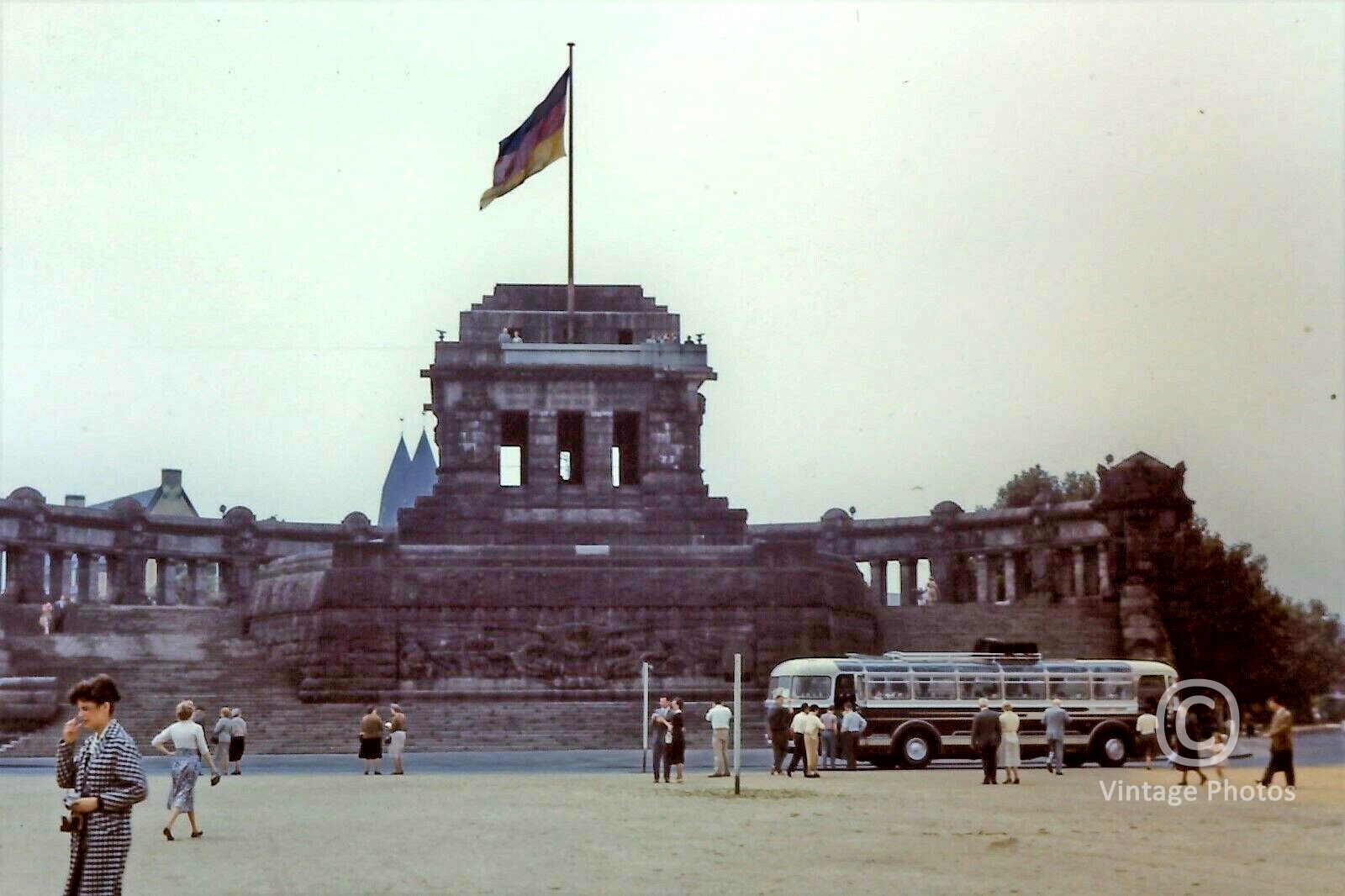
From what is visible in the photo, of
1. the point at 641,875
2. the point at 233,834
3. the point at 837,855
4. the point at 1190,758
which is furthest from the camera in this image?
the point at 1190,758

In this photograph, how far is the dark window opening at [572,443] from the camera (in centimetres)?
6069

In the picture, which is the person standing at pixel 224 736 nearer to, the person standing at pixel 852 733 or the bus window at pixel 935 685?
the person standing at pixel 852 733

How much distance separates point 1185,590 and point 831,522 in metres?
15.3

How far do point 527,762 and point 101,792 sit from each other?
26315mm

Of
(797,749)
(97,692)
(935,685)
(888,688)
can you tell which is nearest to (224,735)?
(797,749)

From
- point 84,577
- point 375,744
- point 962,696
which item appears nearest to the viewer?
point 375,744

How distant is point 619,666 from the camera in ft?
164

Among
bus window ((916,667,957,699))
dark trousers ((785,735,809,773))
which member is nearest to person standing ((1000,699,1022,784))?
dark trousers ((785,735,809,773))

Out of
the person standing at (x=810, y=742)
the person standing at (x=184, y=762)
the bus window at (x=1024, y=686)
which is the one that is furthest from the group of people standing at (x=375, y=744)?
the bus window at (x=1024, y=686)

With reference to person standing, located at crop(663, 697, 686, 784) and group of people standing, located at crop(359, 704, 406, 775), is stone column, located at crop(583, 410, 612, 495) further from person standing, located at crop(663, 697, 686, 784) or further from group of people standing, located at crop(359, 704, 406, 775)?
person standing, located at crop(663, 697, 686, 784)

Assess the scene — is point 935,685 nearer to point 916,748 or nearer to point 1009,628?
point 916,748

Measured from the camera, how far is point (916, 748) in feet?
122

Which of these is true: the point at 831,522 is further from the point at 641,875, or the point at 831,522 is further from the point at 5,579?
the point at 641,875

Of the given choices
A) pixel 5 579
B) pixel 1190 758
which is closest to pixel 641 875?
pixel 1190 758
